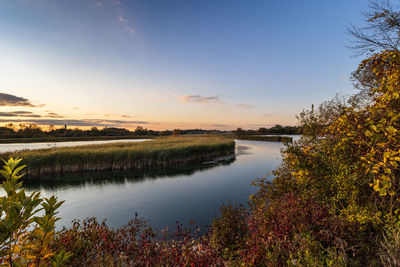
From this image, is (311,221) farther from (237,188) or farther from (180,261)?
(237,188)

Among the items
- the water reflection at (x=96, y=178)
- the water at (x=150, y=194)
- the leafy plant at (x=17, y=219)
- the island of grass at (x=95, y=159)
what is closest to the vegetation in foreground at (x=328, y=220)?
the leafy plant at (x=17, y=219)

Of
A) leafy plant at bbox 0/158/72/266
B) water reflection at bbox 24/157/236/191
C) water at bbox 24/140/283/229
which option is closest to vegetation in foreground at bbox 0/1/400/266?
leafy plant at bbox 0/158/72/266

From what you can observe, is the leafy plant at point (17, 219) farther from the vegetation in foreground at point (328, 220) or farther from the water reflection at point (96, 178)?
the water reflection at point (96, 178)

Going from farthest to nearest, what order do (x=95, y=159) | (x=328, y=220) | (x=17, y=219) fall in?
(x=95, y=159) → (x=328, y=220) → (x=17, y=219)

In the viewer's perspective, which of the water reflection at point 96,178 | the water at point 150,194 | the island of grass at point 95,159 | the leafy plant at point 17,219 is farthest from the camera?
the island of grass at point 95,159

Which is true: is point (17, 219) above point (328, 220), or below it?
above

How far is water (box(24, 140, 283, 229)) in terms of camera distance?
455 inches

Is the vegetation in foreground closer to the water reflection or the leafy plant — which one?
the leafy plant

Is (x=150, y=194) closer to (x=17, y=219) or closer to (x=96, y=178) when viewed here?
(x=96, y=178)

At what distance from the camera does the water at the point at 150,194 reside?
11.6 meters

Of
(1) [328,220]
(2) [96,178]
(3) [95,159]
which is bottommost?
(2) [96,178]

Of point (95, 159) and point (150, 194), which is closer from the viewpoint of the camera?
point (150, 194)

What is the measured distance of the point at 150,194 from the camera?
1566 centimetres

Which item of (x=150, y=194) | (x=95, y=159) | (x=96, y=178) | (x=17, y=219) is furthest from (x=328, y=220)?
(x=95, y=159)
